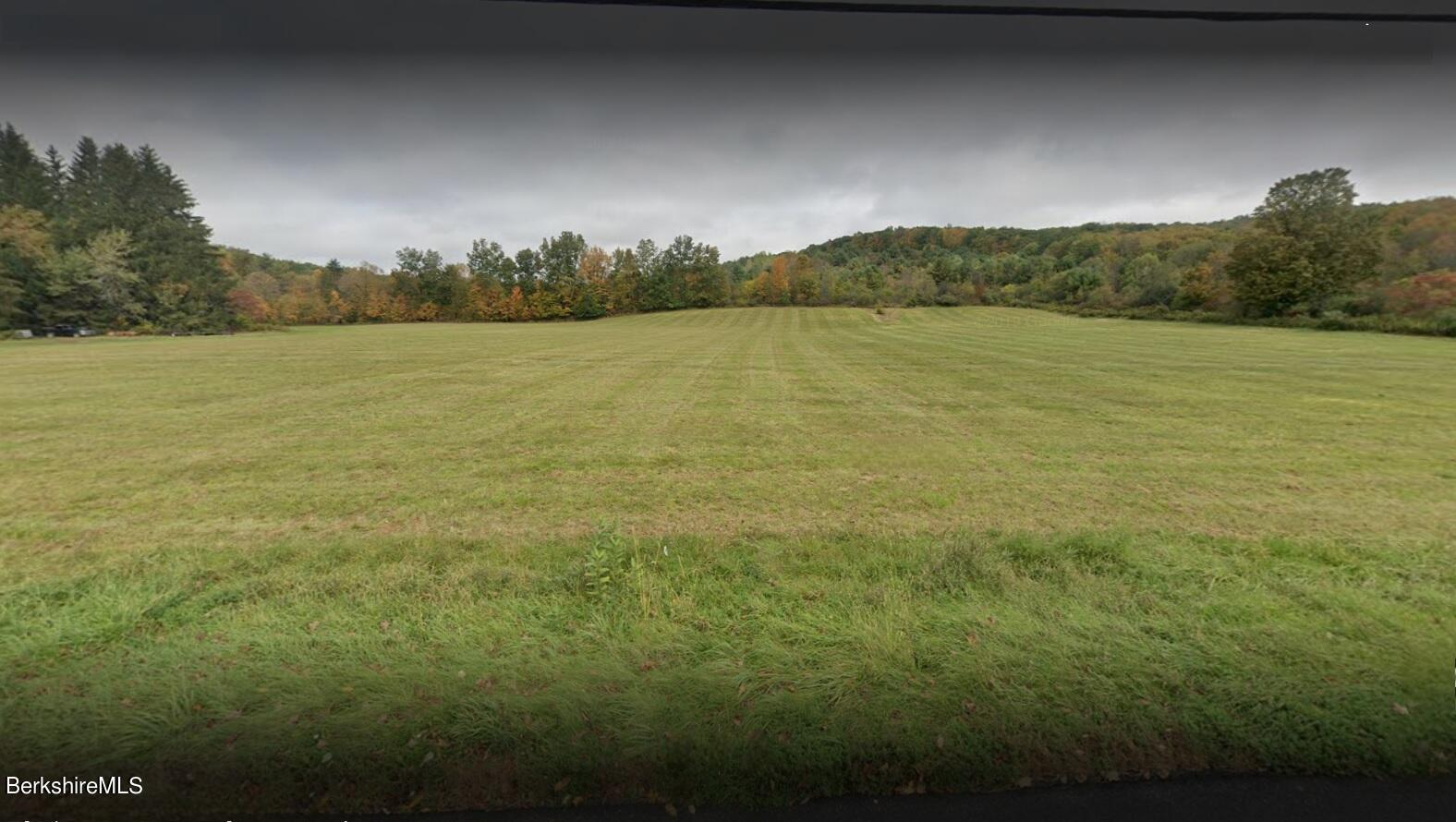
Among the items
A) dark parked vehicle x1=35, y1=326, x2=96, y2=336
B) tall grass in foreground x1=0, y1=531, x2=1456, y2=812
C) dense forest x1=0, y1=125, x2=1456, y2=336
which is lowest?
tall grass in foreground x1=0, y1=531, x2=1456, y2=812

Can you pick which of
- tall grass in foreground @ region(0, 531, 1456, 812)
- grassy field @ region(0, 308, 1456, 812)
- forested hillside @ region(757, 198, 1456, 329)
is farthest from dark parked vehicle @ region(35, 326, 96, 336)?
forested hillside @ region(757, 198, 1456, 329)

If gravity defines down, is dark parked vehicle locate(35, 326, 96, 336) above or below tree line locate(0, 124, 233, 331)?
below

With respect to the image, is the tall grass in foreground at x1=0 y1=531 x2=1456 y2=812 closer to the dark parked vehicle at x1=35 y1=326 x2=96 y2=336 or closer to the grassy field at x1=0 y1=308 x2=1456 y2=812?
the grassy field at x1=0 y1=308 x2=1456 y2=812

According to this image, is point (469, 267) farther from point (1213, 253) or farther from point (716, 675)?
point (1213, 253)

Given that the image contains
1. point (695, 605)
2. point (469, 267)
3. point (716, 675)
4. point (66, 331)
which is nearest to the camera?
point (716, 675)

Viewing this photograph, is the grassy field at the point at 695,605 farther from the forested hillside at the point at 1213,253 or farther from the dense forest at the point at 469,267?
the forested hillside at the point at 1213,253

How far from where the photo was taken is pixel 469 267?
6.44 m

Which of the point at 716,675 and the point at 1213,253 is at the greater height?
the point at 1213,253

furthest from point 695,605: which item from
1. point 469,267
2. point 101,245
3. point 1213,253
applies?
point 1213,253

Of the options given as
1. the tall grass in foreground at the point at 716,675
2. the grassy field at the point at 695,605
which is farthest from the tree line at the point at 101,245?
the tall grass in foreground at the point at 716,675

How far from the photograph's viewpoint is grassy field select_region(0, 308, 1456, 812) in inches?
89.9

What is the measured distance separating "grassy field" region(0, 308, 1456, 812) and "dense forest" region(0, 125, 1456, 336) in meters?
1.49

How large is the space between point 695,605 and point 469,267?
18.3 ft

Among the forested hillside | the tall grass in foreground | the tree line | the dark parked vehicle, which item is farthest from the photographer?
the dark parked vehicle
